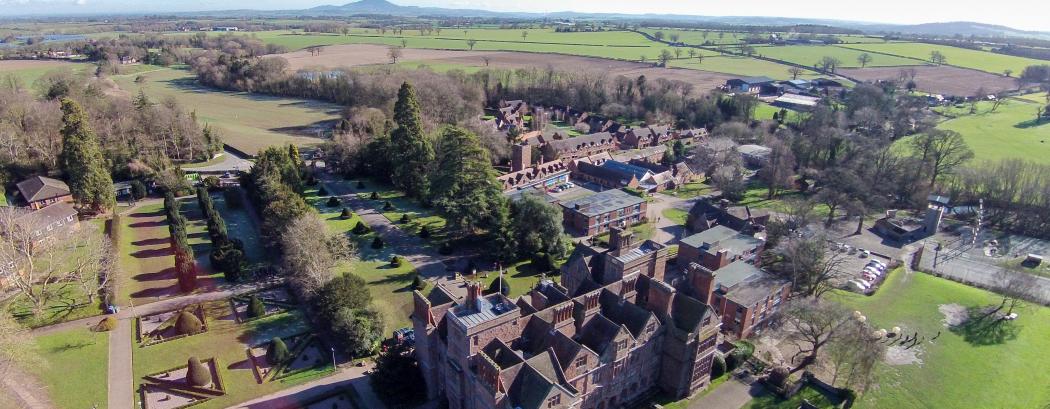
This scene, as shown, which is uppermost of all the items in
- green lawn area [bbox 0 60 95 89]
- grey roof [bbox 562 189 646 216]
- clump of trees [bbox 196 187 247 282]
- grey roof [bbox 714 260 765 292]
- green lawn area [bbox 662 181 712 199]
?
green lawn area [bbox 0 60 95 89]

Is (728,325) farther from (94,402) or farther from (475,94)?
(475,94)

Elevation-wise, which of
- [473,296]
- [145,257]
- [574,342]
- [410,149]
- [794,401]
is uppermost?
[473,296]

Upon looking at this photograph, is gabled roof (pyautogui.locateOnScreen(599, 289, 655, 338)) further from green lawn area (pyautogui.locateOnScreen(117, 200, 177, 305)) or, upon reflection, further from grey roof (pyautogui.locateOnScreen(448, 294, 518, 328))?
green lawn area (pyautogui.locateOnScreen(117, 200, 177, 305))

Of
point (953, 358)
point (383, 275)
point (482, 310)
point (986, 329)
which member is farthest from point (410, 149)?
point (986, 329)

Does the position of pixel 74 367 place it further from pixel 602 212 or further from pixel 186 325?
pixel 602 212

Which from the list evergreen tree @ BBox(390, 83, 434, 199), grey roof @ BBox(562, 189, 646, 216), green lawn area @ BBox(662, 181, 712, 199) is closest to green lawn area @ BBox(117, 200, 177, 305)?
evergreen tree @ BBox(390, 83, 434, 199)

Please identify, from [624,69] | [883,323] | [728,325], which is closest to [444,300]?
[728,325]
